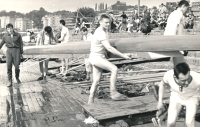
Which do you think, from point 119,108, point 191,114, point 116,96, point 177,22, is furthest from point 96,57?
point 191,114

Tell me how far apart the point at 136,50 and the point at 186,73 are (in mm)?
1676

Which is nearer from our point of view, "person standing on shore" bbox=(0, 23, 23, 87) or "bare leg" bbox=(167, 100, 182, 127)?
"bare leg" bbox=(167, 100, 182, 127)

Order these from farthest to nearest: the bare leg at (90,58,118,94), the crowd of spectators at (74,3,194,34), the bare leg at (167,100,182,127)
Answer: the crowd of spectators at (74,3,194,34) < the bare leg at (90,58,118,94) < the bare leg at (167,100,182,127)

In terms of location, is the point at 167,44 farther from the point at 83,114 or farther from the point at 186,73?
the point at 83,114

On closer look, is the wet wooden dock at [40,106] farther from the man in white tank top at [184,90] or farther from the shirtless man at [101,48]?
the man in white tank top at [184,90]

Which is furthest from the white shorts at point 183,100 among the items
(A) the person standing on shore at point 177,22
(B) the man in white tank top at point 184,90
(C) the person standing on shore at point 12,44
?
(C) the person standing on shore at point 12,44

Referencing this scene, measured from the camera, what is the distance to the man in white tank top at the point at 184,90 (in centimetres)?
420

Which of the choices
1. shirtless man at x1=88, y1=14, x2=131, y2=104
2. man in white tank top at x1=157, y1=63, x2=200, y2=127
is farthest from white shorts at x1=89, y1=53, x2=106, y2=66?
man in white tank top at x1=157, y1=63, x2=200, y2=127

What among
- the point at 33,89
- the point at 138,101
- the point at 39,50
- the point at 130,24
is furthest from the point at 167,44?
the point at 130,24

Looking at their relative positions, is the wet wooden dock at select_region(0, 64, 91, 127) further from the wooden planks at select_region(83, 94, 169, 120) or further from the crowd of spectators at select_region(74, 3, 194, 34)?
the crowd of spectators at select_region(74, 3, 194, 34)

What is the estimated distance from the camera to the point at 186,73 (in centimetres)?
417

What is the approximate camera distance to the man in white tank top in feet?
13.8

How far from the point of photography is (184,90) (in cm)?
444

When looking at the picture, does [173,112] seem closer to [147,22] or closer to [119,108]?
Answer: [119,108]
